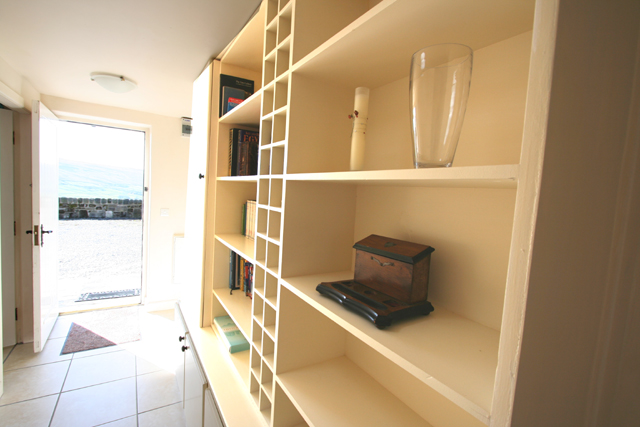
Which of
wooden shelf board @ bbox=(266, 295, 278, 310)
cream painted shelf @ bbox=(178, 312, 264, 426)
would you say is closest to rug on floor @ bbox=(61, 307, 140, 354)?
cream painted shelf @ bbox=(178, 312, 264, 426)

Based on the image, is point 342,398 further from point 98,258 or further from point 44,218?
point 98,258

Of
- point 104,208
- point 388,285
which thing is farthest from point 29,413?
point 388,285

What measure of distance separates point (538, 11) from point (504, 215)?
1.41 feet

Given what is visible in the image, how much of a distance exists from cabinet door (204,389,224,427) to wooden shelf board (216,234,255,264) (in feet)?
2.16

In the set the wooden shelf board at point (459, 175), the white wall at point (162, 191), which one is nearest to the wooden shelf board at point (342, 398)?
the wooden shelf board at point (459, 175)

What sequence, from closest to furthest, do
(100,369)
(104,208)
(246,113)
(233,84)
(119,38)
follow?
(246,113)
(119,38)
(233,84)
(100,369)
(104,208)

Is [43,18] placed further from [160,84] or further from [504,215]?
[504,215]

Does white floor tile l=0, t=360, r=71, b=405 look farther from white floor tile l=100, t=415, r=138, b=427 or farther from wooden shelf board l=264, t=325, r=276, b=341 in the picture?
wooden shelf board l=264, t=325, r=276, b=341

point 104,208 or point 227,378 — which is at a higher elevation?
point 104,208

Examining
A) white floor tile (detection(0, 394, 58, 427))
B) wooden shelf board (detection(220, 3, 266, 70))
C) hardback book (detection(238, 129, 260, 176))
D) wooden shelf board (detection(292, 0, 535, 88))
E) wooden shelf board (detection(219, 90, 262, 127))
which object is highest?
wooden shelf board (detection(220, 3, 266, 70))

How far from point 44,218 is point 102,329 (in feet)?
4.46

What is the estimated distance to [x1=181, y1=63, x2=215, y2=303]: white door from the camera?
6.18ft

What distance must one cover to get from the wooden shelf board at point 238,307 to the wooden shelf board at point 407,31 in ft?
3.94

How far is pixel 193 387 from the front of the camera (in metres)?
1.68
